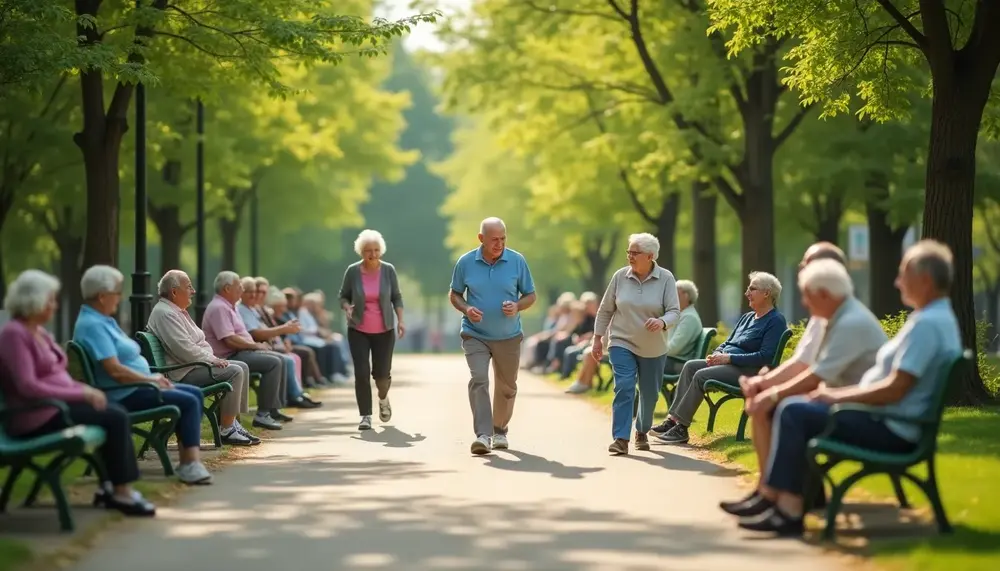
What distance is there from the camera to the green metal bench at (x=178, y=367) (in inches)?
567

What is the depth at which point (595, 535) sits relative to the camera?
942cm

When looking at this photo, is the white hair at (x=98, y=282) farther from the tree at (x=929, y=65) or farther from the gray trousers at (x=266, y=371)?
the tree at (x=929, y=65)

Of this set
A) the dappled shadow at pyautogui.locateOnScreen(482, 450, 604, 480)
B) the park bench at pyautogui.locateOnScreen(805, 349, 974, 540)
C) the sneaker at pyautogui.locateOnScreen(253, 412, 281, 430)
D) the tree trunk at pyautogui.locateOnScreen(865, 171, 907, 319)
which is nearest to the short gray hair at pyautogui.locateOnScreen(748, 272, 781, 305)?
the dappled shadow at pyautogui.locateOnScreen(482, 450, 604, 480)

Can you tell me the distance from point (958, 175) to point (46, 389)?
10781 mm

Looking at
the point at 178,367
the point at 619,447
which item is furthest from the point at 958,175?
the point at 178,367

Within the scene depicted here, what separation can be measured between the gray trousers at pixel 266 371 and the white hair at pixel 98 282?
6.06m

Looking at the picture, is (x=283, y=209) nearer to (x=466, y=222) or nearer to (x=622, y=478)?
(x=466, y=222)

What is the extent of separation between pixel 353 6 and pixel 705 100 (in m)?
17.0

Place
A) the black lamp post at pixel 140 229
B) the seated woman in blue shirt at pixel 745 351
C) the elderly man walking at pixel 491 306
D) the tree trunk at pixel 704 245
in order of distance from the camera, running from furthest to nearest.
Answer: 1. the tree trunk at pixel 704 245
2. the black lamp post at pixel 140 229
3. the elderly man walking at pixel 491 306
4. the seated woman in blue shirt at pixel 745 351

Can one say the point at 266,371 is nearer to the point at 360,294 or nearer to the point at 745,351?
the point at 360,294

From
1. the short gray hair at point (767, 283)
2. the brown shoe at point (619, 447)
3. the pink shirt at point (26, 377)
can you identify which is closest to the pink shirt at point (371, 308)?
the brown shoe at point (619, 447)

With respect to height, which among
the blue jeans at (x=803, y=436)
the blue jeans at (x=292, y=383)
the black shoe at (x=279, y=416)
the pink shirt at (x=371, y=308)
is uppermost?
the pink shirt at (x=371, y=308)

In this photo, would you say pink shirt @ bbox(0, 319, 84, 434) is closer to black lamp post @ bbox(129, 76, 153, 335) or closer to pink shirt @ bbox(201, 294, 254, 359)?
pink shirt @ bbox(201, 294, 254, 359)

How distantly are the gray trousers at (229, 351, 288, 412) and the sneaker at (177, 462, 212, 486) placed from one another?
530 cm
